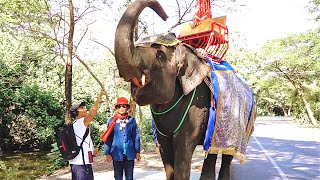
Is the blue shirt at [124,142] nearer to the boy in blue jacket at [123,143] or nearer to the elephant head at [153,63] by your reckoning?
the boy in blue jacket at [123,143]

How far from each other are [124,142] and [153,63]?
7.69ft

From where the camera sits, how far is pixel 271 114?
71.1m

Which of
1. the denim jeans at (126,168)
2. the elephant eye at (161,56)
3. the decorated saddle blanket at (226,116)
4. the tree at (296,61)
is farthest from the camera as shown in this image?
the tree at (296,61)

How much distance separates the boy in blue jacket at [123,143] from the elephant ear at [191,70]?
167cm

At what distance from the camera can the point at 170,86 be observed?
120 inches

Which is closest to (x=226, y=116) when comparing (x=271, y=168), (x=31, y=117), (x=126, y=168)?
(x=126, y=168)

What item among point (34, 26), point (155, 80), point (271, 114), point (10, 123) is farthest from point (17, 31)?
point (271, 114)

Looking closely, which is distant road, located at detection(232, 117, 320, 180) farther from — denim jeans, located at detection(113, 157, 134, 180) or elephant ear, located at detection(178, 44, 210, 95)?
elephant ear, located at detection(178, 44, 210, 95)

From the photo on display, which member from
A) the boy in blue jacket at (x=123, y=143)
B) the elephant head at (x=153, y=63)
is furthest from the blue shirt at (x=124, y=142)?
the elephant head at (x=153, y=63)

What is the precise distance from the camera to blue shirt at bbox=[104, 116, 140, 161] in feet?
16.4

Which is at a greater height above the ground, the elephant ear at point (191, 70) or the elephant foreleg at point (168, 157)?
the elephant ear at point (191, 70)

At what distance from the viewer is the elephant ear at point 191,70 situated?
3273 mm

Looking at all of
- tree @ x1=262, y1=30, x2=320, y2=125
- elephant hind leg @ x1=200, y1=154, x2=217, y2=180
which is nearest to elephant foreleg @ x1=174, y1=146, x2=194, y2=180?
elephant hind leg @ x1=200, y1=154, x2=217, y2=180

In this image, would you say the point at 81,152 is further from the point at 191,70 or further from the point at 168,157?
the point at 191,70
